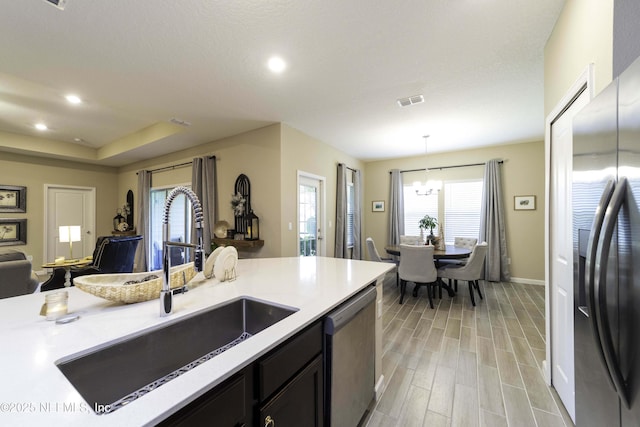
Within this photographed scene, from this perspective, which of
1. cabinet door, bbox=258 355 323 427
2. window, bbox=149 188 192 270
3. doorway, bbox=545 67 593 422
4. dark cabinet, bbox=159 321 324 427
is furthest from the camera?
window, bbox=149 188 192 270

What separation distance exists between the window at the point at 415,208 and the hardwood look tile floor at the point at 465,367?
2.41 metres

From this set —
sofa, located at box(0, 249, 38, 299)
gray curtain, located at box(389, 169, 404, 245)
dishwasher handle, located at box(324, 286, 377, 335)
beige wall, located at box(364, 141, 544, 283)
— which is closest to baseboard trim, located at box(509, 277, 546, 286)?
beige wall, located at box(364, 141, 544, 283)

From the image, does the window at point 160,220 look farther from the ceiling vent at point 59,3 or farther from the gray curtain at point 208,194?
the ceiling vent at point 59,3

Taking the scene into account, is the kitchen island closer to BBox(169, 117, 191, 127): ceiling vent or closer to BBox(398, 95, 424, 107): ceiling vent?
BBox(398, 95, 424, 107): ceiling vent


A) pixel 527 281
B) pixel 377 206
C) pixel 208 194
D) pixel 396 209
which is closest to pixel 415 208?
pixel 396 209

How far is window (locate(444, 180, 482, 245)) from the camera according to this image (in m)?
5.29

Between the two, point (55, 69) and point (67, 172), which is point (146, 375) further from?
point (67, 172)

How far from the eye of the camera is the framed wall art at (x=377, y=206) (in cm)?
633

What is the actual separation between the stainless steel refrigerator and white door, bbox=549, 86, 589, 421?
2.60 ft

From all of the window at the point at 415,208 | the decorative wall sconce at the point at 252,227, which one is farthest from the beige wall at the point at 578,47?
the window at the point at 415,208

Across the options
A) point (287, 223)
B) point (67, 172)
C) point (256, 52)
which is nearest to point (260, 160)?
point (287, 223)

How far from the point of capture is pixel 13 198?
5098mm

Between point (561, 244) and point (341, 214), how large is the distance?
11.8 ft

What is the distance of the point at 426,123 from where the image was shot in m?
3.85
